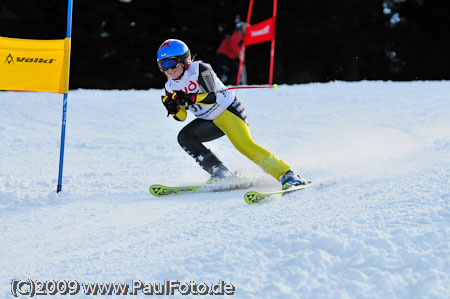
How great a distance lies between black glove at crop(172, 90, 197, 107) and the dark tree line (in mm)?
13539

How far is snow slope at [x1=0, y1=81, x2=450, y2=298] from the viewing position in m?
2.15

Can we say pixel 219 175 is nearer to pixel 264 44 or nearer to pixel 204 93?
pixel 204 93

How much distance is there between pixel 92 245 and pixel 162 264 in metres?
0.61

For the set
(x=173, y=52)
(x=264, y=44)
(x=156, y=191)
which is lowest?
(x=156, y=191)

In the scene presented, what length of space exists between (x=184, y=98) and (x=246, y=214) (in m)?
1.28

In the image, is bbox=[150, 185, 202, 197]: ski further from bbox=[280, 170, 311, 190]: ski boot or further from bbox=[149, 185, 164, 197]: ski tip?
bbox=[280, 170, 311, 190]: ski boot

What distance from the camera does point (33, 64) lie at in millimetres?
4055

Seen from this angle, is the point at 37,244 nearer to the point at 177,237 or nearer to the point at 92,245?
the point at 92,245

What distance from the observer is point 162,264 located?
2.33m

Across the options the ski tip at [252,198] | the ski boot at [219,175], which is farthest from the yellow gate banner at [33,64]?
the ski tip at [252,198]

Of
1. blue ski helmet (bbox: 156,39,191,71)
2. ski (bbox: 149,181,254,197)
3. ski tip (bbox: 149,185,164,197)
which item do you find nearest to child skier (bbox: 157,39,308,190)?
blue ski helmet (bbox: 156,39,191,71)

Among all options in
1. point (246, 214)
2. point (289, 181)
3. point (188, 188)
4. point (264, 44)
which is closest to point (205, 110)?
point (188, 188)

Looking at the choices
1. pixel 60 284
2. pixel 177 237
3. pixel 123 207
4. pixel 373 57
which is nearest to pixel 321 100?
pixel 123 207

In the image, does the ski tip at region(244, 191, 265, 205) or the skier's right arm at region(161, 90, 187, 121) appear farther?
the skier's right arm at region(161, 90, 187, 121)
